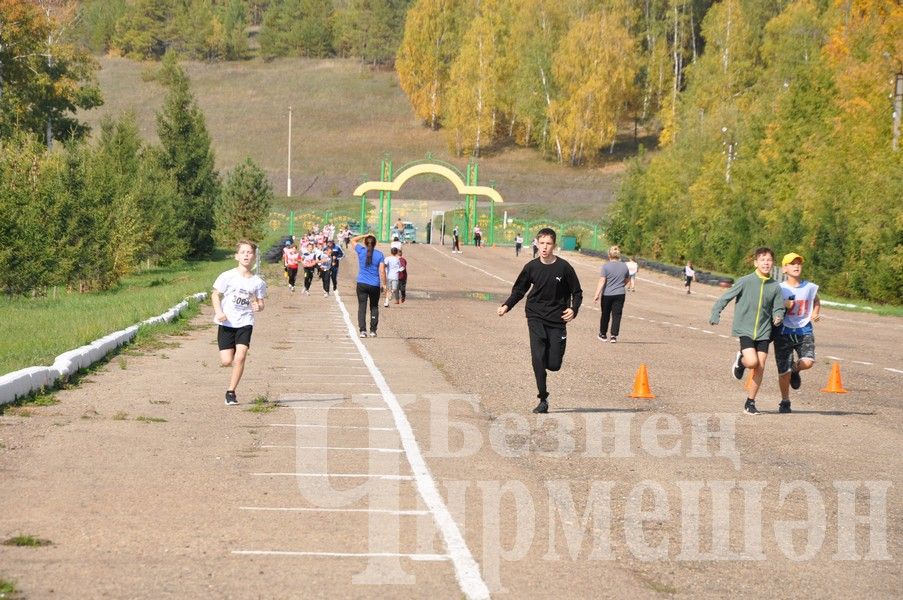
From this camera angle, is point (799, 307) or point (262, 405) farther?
point (799, 307)

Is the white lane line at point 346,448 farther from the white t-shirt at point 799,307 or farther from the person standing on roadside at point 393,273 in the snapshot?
the person standing on roadside at point 393,273

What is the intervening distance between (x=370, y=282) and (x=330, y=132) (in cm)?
12432

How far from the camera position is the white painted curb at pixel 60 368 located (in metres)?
13.1

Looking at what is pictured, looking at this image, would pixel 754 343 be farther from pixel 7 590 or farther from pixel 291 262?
pixel 291 262

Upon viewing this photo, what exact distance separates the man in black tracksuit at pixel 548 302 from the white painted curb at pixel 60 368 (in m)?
4.83

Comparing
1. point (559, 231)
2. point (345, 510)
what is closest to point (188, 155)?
point (559, 231)

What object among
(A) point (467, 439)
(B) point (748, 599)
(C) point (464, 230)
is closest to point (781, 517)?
(B) point (748, 599)

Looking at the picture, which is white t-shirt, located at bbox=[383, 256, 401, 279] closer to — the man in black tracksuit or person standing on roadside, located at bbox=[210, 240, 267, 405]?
the man in black tracksuit

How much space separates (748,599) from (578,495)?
2.65 metres

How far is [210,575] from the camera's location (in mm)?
6750

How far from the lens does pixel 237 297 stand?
1388 centimetres

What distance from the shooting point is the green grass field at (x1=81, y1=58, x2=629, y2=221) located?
122 meters

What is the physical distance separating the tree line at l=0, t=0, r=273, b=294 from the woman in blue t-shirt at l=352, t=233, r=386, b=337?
407 inches

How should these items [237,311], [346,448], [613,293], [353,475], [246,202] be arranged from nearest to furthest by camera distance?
[353,475], [346,448], [237,311], [613,293], [246,202]
